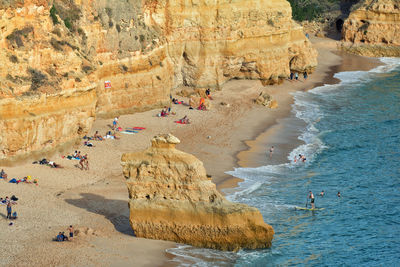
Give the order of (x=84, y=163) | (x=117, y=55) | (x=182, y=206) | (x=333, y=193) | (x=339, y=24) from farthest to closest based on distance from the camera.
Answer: (x=339, y=24) → (x=117, y=55) → (x=84, y=163) → (x=333, y=193) → (x=182, y=206)

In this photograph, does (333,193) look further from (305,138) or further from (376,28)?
(376,28)

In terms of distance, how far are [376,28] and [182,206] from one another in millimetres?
66039

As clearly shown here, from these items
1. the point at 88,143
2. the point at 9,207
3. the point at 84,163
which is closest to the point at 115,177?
the point at 84,163

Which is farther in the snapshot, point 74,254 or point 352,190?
point 352,190

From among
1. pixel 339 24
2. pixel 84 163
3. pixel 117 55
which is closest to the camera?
pixel 84 163

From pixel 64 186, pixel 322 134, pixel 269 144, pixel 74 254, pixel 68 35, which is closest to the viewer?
pixel 74 254

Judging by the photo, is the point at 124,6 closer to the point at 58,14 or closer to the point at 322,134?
the point at 58,14

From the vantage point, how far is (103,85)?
4994cm

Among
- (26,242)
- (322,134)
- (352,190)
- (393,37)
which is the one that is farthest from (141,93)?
(393,37)

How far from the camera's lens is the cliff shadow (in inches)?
1282

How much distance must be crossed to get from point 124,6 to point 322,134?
1861cm

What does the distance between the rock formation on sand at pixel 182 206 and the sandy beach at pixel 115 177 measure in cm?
104

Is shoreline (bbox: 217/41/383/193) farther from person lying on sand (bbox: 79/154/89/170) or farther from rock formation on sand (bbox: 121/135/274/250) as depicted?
rock formation on sand (bbox: 121/135/274/250)

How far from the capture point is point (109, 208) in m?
34.4
